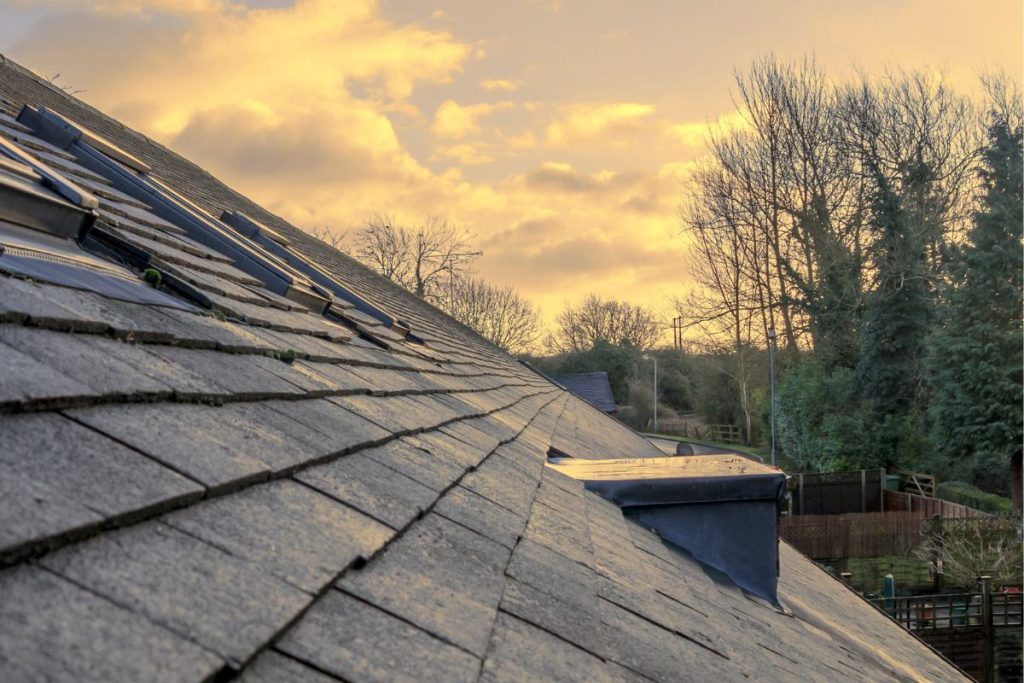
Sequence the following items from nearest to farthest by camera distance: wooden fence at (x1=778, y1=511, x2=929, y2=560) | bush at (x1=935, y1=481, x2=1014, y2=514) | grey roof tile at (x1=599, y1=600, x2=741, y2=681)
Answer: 1. grey roof tile at (x1=599, y1=600, x2=741, y2=681)
2. wooden fence at (x1=778, y1=511, x2=929, y2=560)
3. bush at (x1=935, y1=481, x2=1014, y2=514)

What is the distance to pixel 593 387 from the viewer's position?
4853cm

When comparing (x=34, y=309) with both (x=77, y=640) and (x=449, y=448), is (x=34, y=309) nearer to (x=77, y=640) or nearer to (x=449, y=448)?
(x=77, y=640)

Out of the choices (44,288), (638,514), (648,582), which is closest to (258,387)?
(44,288)

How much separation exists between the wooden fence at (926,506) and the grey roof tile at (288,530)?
25128mm

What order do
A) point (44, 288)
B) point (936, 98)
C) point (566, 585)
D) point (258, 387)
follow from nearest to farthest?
point (44, 288) → point (566, 585) → point (258, 387) → point (936, 98)

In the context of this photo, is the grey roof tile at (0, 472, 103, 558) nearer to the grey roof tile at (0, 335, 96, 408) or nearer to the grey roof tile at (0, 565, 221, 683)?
the grey roof tile at (0, 565, 221, 683)

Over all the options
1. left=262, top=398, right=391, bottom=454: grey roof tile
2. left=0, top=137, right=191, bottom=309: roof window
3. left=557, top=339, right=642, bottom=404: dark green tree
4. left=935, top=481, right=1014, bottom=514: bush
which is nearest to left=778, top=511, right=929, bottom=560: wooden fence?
left=935, top=481, right=1014, bottom=514: bush

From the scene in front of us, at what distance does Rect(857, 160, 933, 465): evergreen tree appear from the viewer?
1373 inches

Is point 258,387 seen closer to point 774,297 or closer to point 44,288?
point 44,288

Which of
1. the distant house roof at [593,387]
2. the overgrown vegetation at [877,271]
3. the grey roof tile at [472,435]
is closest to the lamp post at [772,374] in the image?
the overgrown vegetation at [877,271]

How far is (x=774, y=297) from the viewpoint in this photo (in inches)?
1567

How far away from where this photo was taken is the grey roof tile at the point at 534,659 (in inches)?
62.0

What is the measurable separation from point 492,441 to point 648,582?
1355 mm


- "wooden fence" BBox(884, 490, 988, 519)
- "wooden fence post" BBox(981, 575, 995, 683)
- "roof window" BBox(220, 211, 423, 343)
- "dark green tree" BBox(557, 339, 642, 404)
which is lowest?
"wooden fence post" BBox(981, 575, 995, 683)
